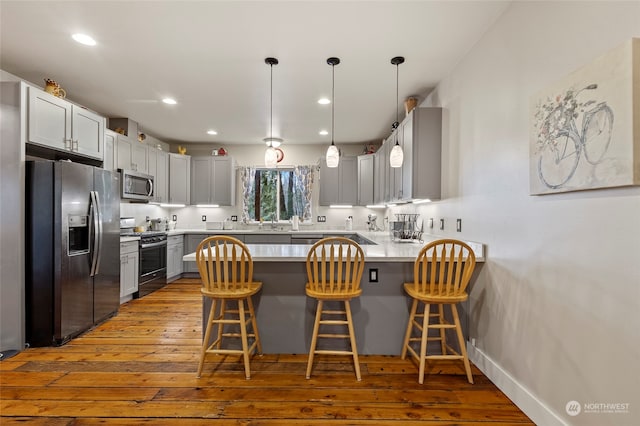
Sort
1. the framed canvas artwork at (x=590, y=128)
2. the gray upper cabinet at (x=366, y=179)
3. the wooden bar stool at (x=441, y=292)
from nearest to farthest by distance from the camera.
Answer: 1. the framed canvas artwork at (x=590, y=128)
2. the wooden bar stool at (x=441, y=292)
3. the gray upper cabinet at (x=366, y=179)

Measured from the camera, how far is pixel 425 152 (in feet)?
10.0

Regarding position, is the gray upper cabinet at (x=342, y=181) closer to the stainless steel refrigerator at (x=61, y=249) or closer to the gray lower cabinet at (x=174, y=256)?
the gray lower cabinet at (x=174, y=256)

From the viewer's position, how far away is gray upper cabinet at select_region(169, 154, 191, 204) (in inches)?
217

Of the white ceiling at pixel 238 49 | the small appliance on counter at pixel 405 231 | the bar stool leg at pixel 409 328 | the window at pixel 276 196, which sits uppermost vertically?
the white ceiling at pixel 238 49

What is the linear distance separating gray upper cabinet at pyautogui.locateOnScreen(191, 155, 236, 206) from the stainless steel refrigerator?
270 centimetres

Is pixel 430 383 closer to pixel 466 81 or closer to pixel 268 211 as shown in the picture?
pixel 466 81

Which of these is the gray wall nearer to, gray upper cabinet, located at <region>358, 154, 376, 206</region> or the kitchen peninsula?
the kitchen peninsula

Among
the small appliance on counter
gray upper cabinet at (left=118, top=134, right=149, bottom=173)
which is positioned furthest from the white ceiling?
the small appliance on counter

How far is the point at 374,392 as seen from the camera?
201 cm

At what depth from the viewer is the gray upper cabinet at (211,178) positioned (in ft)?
19.0

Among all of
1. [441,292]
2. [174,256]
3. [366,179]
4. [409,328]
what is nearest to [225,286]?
[409,328]

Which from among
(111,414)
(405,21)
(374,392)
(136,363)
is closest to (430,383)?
(374,392)

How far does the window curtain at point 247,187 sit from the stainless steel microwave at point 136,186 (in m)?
1.69

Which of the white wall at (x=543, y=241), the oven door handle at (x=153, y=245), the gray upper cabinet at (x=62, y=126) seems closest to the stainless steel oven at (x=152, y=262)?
the oven door handle at (x=153, y=245)
